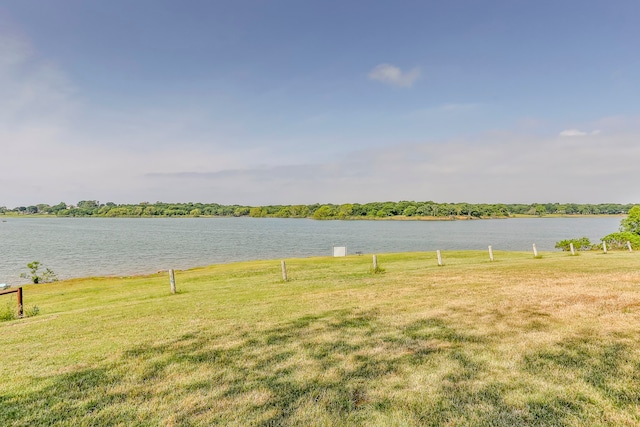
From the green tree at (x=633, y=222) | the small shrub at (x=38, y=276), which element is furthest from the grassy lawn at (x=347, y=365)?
the green tree at (x=633, y=222)

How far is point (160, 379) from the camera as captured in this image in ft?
18.0

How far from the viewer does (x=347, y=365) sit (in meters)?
5.67

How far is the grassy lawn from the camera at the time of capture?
424 centimetres

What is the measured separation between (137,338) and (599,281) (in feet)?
50.3

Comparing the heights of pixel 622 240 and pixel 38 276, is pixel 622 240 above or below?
above

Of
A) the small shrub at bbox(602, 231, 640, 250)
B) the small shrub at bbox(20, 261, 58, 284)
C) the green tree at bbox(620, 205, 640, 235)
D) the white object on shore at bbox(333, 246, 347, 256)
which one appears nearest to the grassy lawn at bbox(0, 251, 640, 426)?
the small shrub at bbox(20, 261, 58, 284)

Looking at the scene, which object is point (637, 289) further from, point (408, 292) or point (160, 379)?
point (160, 379)

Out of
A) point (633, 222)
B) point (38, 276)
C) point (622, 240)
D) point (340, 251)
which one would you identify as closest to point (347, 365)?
point (340, 251)

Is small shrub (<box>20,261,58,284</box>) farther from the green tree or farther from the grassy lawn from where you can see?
the green tree

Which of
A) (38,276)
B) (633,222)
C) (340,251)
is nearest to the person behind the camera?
(38,276)

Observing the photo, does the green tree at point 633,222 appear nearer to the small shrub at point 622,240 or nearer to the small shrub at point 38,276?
the small shrub at point 622,240

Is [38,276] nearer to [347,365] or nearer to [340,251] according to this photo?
[340,251]

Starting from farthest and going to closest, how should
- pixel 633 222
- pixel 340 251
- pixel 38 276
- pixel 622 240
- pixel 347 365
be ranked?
pixel 633 222 → pixel 340 251 → pixel 622 240 → pixel 38 276 → pixel 347 365

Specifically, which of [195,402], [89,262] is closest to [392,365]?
[195,402]
